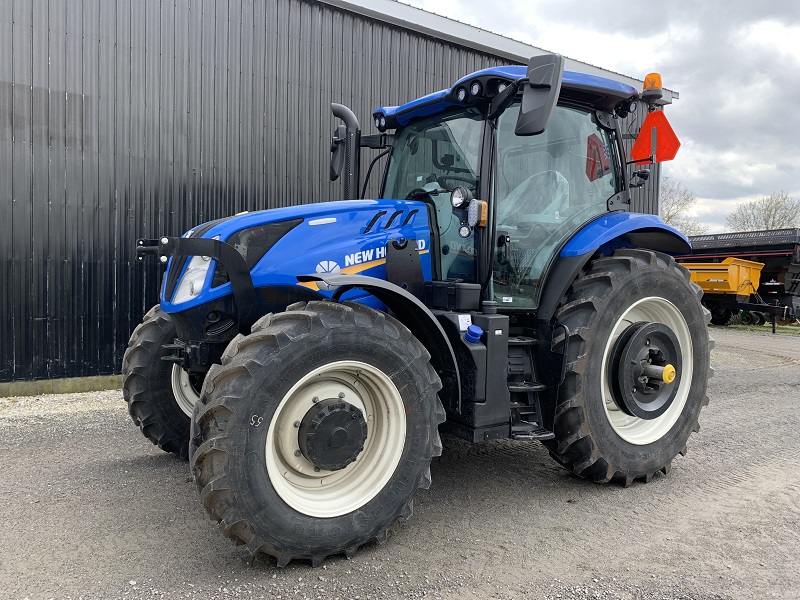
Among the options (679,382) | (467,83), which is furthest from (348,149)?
(679,382)

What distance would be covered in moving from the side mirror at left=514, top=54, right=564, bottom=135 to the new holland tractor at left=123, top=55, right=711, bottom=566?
11mm

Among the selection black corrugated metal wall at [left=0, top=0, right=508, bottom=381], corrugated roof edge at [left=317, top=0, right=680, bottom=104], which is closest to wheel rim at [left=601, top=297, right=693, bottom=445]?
corrugated roof edge at [left=317, top=0, right=680, bottom=104]

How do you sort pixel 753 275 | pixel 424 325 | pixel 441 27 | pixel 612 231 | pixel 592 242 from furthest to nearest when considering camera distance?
pixel 753 275 → pixel 441 27 → pixel 612 231 → pixel 592 242 → pixel 424 325

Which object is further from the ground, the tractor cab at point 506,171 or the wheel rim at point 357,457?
the tractor cab at point 506,171

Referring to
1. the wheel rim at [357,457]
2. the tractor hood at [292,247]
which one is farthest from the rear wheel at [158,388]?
the wheel rim at [357,457]

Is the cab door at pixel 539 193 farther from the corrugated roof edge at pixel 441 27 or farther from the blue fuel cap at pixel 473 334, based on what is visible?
the corrugated roof edge at pixel 441 27

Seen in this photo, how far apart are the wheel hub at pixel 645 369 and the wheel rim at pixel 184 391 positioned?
2772 mm

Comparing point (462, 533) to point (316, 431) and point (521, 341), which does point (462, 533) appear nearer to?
point (316, 431)

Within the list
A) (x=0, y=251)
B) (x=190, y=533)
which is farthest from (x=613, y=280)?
(x=0, y=251)

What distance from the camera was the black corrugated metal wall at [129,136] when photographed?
6.62 metres

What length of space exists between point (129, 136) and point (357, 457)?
556 cm

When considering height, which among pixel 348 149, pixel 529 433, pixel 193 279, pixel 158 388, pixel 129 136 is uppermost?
pixel 129 136

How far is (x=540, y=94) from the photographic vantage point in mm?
3301

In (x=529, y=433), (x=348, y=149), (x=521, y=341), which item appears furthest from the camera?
A: (x=348, y=149)
